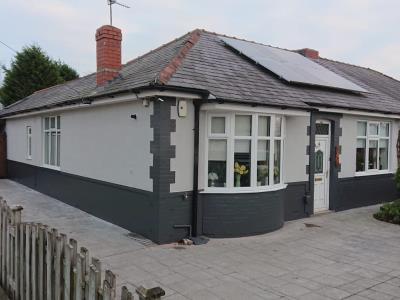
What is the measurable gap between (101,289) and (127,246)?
170 inches

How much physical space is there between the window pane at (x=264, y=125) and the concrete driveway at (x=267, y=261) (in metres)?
2.23

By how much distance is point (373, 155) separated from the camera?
40.9 ft

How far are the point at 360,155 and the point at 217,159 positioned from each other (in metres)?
5.93

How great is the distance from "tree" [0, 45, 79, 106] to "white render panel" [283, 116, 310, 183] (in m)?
21.2

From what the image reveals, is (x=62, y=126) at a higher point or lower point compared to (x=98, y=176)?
higher

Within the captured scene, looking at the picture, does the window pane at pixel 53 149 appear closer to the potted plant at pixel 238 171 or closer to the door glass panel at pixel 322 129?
the potted plant at pixel 238 171

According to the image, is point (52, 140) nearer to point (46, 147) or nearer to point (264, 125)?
point (46, 147)

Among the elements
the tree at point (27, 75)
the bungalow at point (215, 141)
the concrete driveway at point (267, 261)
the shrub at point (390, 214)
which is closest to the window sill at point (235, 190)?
the bungalow at point (215, 141)

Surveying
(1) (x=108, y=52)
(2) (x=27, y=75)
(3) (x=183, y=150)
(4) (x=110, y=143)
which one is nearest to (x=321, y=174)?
(3) (x=183, y=150)

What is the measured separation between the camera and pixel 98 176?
9945 millimetres

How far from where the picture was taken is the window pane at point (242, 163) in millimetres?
8297

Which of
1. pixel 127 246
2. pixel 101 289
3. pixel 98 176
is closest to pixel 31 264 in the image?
pixel 101 289

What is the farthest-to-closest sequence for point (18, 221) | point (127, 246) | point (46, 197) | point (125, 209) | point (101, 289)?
point (46, 197)
point (125, 209)
point (127, 246)
point (18, 221)
point (101, 289)

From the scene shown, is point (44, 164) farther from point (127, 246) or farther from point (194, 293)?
point (194, 293)
